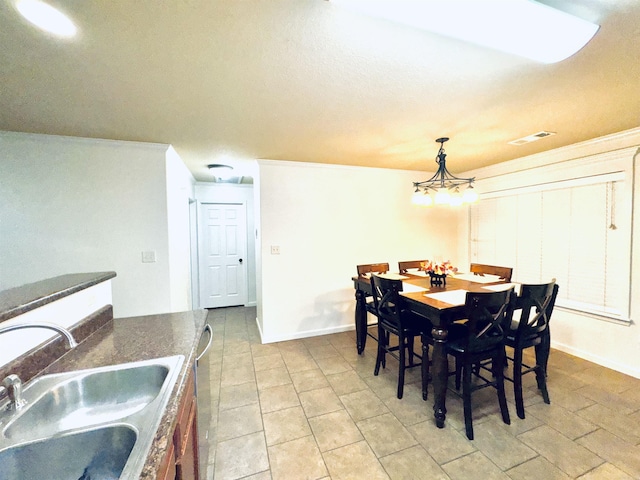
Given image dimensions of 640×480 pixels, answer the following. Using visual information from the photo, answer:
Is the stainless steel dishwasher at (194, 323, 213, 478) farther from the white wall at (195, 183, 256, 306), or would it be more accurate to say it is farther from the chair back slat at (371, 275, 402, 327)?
the white wall at (195, 183, 256, 306)

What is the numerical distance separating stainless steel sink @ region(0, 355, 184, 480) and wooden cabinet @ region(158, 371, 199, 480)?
0.11 metres

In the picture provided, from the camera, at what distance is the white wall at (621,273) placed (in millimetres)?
2500

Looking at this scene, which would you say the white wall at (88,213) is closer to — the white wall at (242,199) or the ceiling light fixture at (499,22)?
the white wall at (242,199)

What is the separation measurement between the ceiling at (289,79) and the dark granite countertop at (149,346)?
148 centimetres

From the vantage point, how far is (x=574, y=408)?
2.07 m

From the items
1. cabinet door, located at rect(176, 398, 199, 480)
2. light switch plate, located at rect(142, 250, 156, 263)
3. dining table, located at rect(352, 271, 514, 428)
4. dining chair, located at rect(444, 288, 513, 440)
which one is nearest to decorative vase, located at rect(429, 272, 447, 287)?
dining table, located at rect(352, 271, 514, 428)

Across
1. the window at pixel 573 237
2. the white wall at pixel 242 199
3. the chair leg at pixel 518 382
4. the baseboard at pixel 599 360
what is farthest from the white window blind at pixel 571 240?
the white wall at pixel 242 199

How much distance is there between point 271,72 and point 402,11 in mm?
805

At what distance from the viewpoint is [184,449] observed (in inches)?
39.7

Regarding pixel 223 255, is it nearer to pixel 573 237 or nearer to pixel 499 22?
pixel 499 22

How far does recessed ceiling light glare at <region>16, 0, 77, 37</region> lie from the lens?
1.06 meters

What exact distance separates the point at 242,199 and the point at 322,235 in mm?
2080

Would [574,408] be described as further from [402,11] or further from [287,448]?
[402,11]

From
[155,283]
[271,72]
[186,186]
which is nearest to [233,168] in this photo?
[186,186]
